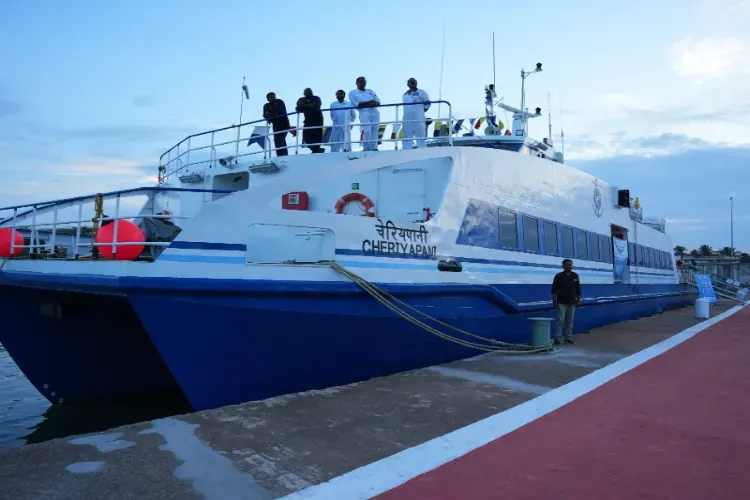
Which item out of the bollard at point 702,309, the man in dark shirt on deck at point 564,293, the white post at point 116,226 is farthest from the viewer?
the bollard at point 702,309

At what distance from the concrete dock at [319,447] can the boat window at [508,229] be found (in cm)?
275

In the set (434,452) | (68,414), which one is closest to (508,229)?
(434,452)

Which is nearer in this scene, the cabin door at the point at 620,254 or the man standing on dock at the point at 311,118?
the man standing on dock at the point at 311,118

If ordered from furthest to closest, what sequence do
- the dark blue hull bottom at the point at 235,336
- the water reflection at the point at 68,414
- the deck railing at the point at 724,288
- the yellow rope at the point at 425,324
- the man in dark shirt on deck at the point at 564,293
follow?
the deck railing at the point at 724,288 < the man in dark shirt on deck at the point at 564,293 < the water reflection at the point at 68,414 < the yellow rope at the point at 425,324 < the dark blue hull bottom at the point at 235,336

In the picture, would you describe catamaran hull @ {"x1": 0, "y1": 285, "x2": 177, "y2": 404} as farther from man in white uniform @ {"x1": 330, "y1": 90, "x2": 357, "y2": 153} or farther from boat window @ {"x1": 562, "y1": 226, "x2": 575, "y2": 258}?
boat window @ {"x1": 562, "y1": 226, "x2": 575, "y2": 258}

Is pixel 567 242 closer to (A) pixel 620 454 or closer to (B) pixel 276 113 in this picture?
(B) pixel 276 113

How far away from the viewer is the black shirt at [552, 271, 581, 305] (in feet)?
32.5

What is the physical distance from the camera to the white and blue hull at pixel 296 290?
205 inches

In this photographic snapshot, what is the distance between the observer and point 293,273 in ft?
18.6

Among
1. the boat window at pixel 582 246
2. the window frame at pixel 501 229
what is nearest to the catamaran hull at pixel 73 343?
the window frame at pixel 501 229

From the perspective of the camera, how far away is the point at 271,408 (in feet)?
17.6

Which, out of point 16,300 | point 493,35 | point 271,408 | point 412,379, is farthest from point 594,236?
point 16,300

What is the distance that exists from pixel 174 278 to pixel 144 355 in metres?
3.70

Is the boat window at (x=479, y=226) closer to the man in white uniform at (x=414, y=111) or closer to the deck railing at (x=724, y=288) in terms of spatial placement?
the man in white uniform at (x=414, y=111)
